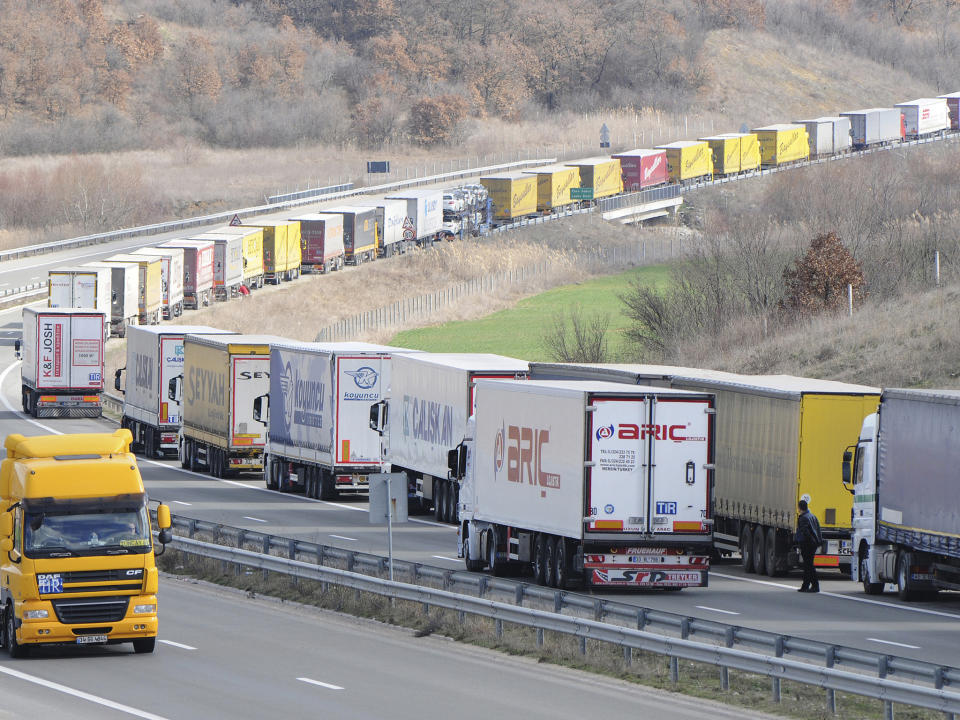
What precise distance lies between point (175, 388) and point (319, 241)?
46.6m

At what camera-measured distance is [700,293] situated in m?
69.2

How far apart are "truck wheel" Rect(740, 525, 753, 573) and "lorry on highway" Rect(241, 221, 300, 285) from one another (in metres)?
65.0

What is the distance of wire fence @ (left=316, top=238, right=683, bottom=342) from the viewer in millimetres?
83312

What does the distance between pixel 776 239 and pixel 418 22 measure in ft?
398

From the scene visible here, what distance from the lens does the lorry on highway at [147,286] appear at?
77.8 metres

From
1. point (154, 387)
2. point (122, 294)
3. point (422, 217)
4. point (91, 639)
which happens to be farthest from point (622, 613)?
point (422, 217)

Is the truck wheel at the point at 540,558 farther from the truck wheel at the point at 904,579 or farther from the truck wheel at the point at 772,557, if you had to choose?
the truck wheel at the point at 904,579

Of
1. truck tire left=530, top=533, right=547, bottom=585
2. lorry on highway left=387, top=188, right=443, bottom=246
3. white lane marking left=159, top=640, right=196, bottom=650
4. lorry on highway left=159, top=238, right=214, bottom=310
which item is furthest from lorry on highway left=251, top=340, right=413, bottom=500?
lorry on highway left=387, top=188, right=443, bottom=246

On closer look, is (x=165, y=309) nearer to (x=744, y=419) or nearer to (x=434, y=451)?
(x=434, y=451)

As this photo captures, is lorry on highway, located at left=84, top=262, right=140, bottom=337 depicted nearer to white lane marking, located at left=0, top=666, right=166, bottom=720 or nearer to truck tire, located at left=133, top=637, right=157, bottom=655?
truck tire, located at left=133, top=637, right=157, bottom=655

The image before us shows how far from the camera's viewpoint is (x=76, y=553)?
19.8 meters

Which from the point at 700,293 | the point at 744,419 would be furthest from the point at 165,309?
the point at 744,419

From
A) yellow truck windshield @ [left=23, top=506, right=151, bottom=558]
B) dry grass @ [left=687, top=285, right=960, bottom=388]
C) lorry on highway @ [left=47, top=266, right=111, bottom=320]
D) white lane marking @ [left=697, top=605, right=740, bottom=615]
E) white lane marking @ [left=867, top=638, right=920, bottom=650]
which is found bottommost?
white lane marking @ [left=697, top=605, right=740, bottom=615]

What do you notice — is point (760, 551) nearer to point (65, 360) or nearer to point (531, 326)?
point (65, 360)
